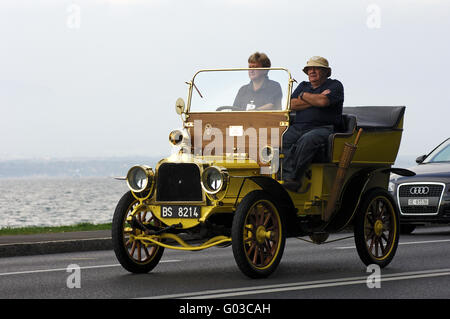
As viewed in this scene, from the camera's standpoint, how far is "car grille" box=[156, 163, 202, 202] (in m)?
10.7

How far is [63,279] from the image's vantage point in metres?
10.8

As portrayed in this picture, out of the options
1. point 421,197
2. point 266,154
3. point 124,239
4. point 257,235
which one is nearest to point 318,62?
point 266,154

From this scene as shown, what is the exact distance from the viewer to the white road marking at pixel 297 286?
926cm

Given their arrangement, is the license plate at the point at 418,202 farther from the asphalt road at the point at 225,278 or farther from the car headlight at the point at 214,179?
the car headlight at the point at 214,179

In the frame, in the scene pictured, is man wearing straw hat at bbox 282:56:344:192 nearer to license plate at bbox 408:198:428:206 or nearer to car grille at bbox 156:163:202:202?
car grille at bbox 156:163:202:202

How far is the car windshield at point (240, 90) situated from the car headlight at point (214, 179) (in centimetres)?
156

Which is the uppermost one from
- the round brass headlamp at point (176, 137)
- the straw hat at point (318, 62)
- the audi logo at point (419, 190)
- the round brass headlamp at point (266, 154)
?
the straw hat at point (318, 62)

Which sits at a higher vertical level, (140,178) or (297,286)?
(140,178)

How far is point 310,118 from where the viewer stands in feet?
38.3

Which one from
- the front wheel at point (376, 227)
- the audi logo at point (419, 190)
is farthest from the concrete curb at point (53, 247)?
the audi logo at point (419, 190)

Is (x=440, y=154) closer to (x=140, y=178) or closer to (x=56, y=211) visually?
(x=140, y=178)

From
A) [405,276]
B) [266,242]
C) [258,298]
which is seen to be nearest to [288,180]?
[266,242]

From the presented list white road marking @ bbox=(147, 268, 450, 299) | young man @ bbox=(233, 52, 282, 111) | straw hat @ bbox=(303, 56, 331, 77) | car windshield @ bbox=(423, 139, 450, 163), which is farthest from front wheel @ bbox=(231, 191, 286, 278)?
car windshield @ bbox=(423, 139, 450, 163)

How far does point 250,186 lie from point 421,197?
745 cm
